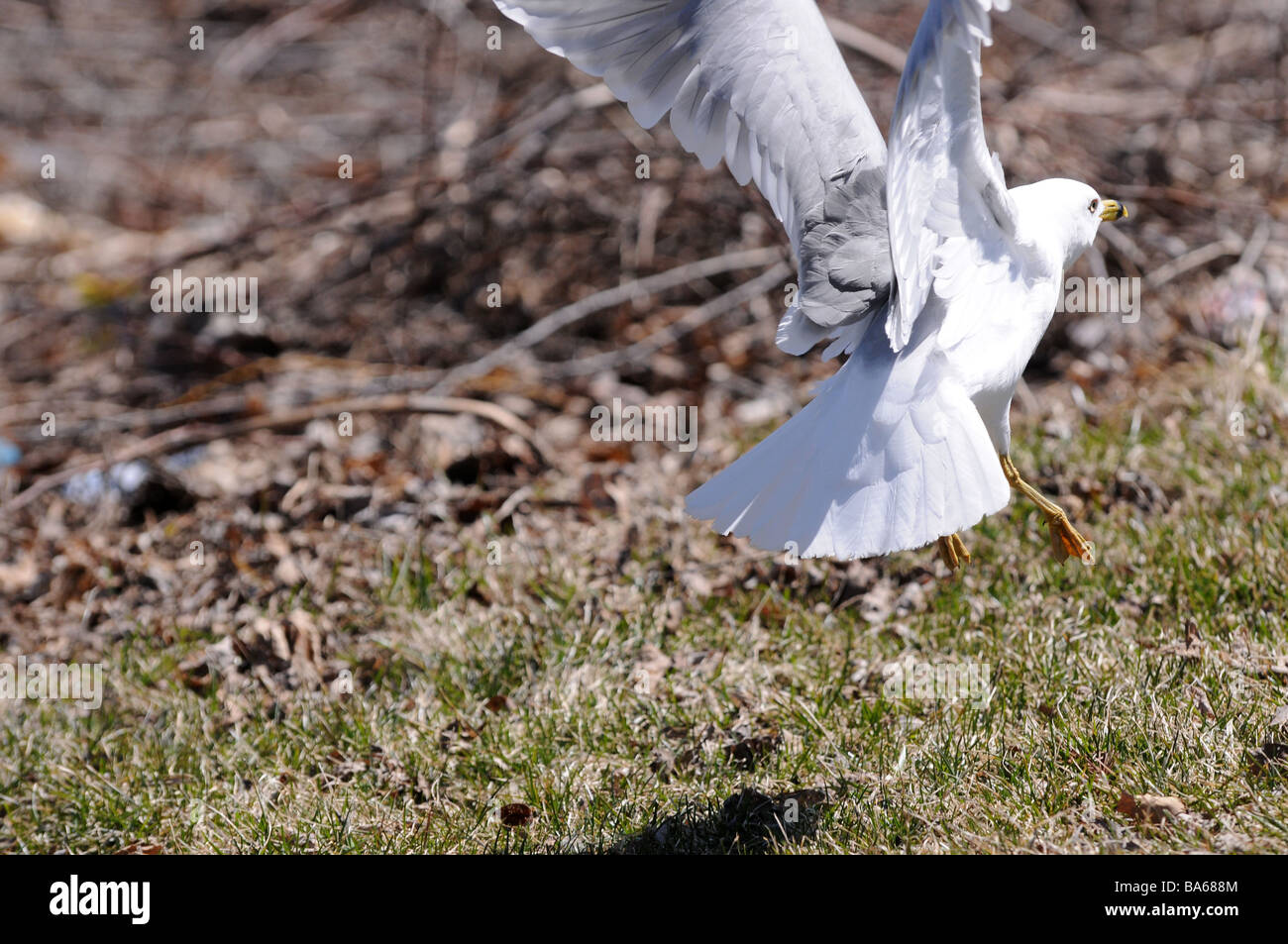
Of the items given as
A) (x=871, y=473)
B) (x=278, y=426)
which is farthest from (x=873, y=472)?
(x=278, y=426)

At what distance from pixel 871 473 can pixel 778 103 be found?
1077 mm

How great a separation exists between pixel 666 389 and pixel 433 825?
3.10 m

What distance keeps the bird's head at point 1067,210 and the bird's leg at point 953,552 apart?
31.1 inches

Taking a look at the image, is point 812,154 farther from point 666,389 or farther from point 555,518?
point 666,389

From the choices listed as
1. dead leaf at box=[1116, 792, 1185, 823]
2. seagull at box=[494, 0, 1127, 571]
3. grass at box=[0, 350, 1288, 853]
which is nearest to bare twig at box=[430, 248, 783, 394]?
grass at box=[0, 350, 1288, 853]

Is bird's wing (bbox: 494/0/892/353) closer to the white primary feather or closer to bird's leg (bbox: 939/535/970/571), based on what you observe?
the white primary feather

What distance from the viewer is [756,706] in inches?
132

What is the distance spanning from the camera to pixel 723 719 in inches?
130

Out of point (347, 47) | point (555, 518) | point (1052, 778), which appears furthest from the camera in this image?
point (347, 47)

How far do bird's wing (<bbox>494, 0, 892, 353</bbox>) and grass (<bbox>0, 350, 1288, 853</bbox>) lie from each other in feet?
3.35

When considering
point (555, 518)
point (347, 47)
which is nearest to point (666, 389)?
point (555, 518)

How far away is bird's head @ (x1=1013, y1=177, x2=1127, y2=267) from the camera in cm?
307

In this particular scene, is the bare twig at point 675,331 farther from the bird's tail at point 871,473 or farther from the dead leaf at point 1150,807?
the dead leaf at point 1150,807

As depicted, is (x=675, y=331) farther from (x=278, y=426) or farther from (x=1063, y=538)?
(x=1063, y=538)
